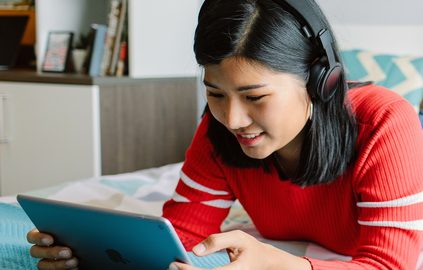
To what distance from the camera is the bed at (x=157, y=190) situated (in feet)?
3.76

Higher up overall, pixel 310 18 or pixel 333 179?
pixel 310 18

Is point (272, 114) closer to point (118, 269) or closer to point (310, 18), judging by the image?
point (310, 18)

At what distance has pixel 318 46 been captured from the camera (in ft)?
2.97

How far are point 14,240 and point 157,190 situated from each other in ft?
1.62

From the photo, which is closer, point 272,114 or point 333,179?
point 272,114

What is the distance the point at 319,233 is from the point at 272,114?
0.34 m

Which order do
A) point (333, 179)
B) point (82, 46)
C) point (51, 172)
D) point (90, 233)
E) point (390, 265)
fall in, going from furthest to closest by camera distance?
point (82, 46)
point (51, 172)
point (333, 179)
point (390, 265)
point (90, 233)

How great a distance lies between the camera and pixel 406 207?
3.08ft

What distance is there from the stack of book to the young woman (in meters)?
1.20

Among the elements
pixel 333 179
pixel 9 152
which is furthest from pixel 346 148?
pixel 9 152

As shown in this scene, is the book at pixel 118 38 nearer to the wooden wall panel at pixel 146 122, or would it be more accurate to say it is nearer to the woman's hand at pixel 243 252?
the wooden wall panel at pixel 146 122

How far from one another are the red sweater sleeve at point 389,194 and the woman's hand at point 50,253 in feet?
1.11

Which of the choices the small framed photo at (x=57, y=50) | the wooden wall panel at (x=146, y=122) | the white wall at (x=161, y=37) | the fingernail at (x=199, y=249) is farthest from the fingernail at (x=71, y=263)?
the small framed photo at (x=57, y=50)

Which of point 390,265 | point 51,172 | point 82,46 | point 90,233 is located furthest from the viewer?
point 82,46
